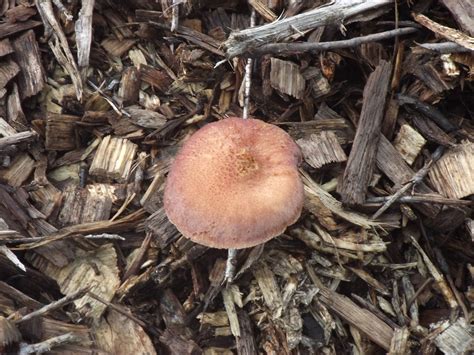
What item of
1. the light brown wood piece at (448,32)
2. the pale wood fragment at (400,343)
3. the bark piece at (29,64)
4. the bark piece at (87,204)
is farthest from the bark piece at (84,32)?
the pale wood fragment at (400,343)

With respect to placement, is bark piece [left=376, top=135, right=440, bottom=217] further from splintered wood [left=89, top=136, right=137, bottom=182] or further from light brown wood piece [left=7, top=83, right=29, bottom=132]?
light brown wood piece [left=7, top=83, right=29, bottom=132]

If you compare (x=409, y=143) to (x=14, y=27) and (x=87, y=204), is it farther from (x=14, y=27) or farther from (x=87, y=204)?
(x=14, y=27)

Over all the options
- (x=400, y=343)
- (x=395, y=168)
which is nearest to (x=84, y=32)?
(x=395, y=168)

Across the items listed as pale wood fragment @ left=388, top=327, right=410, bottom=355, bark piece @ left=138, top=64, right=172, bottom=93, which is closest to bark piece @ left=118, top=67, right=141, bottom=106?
bark piece @ left=138, top=64, right=172, bottom=93

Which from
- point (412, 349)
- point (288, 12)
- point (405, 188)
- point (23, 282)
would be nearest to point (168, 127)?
point (288, 12)

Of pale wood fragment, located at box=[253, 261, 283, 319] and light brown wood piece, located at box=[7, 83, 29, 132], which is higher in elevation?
light brown wood piece, located at box=[7, 83, 29, 132]

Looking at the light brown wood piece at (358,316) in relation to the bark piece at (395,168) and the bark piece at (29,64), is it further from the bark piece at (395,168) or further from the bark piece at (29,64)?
the bark piece at (29,64)

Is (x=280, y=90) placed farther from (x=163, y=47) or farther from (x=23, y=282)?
(x=23, y=282)
